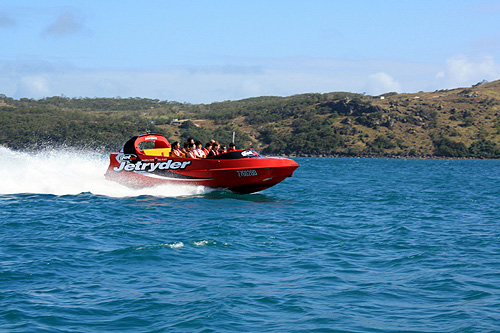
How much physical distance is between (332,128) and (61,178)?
113671mm

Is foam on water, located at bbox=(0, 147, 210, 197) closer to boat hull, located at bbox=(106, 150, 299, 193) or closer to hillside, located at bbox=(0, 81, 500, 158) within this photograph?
boat hull, located at bbox=(106, 150, 299, 193)

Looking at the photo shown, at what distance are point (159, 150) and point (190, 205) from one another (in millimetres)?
4086

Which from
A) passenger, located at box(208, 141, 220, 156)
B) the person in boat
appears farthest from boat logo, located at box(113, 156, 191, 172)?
passenger, located at box(208, 141, 220, 156)

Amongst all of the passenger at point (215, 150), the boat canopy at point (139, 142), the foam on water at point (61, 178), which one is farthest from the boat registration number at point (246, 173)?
the boat canopy at point (139, 142)

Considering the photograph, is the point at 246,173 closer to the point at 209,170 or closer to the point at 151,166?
the point at 209,170

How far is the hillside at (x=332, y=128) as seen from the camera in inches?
4466

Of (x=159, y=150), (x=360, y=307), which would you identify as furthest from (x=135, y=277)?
(x=159, y=150)

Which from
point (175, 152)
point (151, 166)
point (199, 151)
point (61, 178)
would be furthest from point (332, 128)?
point (151, 166)

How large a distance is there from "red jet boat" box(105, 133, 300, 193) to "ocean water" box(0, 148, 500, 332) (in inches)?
45.6

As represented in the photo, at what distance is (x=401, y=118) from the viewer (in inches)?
5069

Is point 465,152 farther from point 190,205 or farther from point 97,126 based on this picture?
point 190,205

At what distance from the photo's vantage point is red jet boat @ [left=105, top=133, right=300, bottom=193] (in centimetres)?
1897

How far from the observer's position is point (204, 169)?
1919 centimetres

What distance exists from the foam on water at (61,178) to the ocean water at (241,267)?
1524mm
